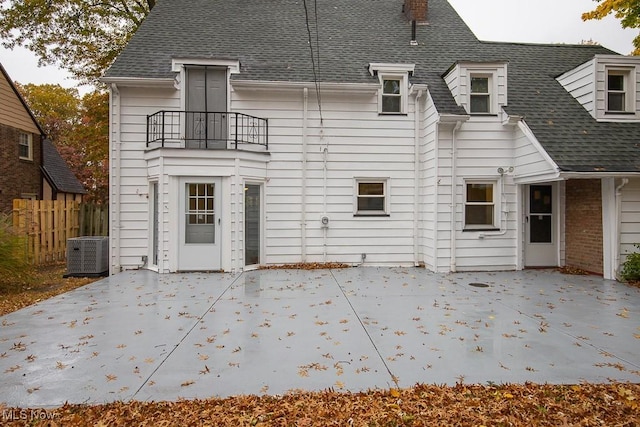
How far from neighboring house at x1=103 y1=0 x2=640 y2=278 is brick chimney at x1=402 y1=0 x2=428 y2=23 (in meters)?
2.85

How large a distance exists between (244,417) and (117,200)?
8201 mm

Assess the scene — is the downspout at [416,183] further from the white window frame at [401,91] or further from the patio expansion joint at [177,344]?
the patio expansion joint at [177,344]

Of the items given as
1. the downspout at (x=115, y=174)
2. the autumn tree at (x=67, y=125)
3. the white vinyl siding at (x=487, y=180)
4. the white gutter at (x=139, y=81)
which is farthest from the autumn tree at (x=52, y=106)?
the white vinyl siding at (x=487, y=180)

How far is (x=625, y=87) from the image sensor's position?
949cm

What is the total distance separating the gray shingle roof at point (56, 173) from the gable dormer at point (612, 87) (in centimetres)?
2039

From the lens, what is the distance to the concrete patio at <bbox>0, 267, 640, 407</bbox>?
3.42m

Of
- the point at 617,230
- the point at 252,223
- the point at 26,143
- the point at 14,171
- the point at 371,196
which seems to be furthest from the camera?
the point at 26,143

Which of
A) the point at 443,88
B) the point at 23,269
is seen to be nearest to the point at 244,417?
the point at 23,269

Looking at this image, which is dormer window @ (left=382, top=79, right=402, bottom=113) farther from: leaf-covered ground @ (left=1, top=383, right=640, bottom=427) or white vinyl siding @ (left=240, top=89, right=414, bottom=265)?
leaf-covered ground @ (left=1, top=383, right=640, bottom=427)

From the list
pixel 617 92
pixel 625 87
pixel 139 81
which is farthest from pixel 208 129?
pixel 625 87

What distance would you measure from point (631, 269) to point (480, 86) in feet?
18.0

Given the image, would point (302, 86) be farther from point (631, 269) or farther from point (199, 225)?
point (631, 269)

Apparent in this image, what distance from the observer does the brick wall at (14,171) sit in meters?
13.8

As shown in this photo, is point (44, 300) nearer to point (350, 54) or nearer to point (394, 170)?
point (394, 170)
